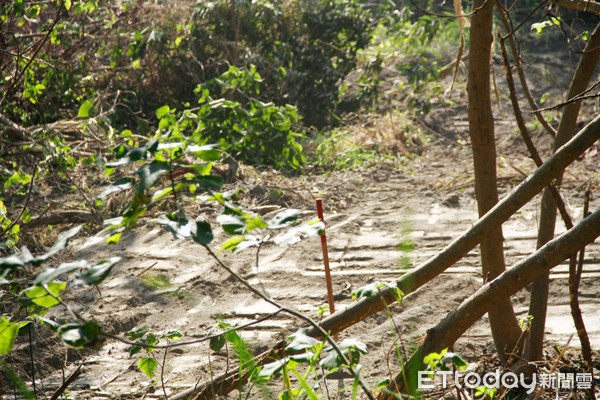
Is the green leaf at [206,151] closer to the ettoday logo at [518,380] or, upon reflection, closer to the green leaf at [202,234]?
the green leaf at [202,234]

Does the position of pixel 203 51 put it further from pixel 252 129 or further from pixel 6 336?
pixel 6 336

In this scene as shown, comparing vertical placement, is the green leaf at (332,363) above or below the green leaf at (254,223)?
below

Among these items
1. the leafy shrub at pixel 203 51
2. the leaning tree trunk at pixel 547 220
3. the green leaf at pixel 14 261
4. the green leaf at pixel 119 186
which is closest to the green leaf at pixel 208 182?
the green leaf at pixel 119 186

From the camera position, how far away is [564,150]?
5.92 feet

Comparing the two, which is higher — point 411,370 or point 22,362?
point 411,370

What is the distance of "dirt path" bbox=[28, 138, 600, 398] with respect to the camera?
290cm

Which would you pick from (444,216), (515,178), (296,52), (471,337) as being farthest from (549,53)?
(471,337)

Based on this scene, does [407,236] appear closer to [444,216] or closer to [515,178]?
[444,216]

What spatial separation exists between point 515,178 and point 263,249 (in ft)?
9.02

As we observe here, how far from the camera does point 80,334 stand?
1205mm

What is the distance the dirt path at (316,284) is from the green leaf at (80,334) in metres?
1.22

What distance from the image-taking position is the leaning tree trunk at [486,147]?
2.19 meters

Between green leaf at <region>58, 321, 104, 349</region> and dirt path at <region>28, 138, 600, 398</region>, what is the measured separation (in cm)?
122

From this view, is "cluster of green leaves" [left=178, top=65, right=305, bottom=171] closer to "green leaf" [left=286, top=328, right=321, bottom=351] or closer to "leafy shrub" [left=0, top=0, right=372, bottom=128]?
"leafy shrub" [left=0, top=0, right=372, bottom=128]
